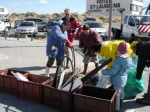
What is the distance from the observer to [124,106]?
4.02m

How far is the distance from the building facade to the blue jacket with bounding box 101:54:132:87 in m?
57.6

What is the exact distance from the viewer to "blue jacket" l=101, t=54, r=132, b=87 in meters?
3.41

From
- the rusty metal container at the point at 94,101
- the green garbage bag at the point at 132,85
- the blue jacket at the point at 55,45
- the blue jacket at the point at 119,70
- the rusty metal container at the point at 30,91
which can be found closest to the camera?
the rusty metal container at the point at 94,101

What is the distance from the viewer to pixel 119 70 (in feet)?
11.5

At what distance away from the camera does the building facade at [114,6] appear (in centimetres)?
5975

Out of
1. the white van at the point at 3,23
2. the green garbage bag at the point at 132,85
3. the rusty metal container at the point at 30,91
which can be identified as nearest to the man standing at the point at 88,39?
the green garbage bag at the point at 132,85

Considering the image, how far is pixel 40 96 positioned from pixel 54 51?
4.51ft

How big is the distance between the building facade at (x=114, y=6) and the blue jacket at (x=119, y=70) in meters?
57.6

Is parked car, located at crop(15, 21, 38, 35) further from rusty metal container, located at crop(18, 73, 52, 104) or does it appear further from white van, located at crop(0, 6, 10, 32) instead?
rusty metal container, located at crop(18, 73, 52, 104)

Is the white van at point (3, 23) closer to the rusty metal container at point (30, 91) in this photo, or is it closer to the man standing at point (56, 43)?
the man standing at point (56, 43)

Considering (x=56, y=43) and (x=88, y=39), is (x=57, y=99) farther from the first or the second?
(x=88, y=39)

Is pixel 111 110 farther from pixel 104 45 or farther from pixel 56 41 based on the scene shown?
pixel 56 41

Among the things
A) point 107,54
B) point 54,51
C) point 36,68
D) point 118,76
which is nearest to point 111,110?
point 118,76

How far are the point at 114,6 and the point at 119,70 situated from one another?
62103 millimetres
